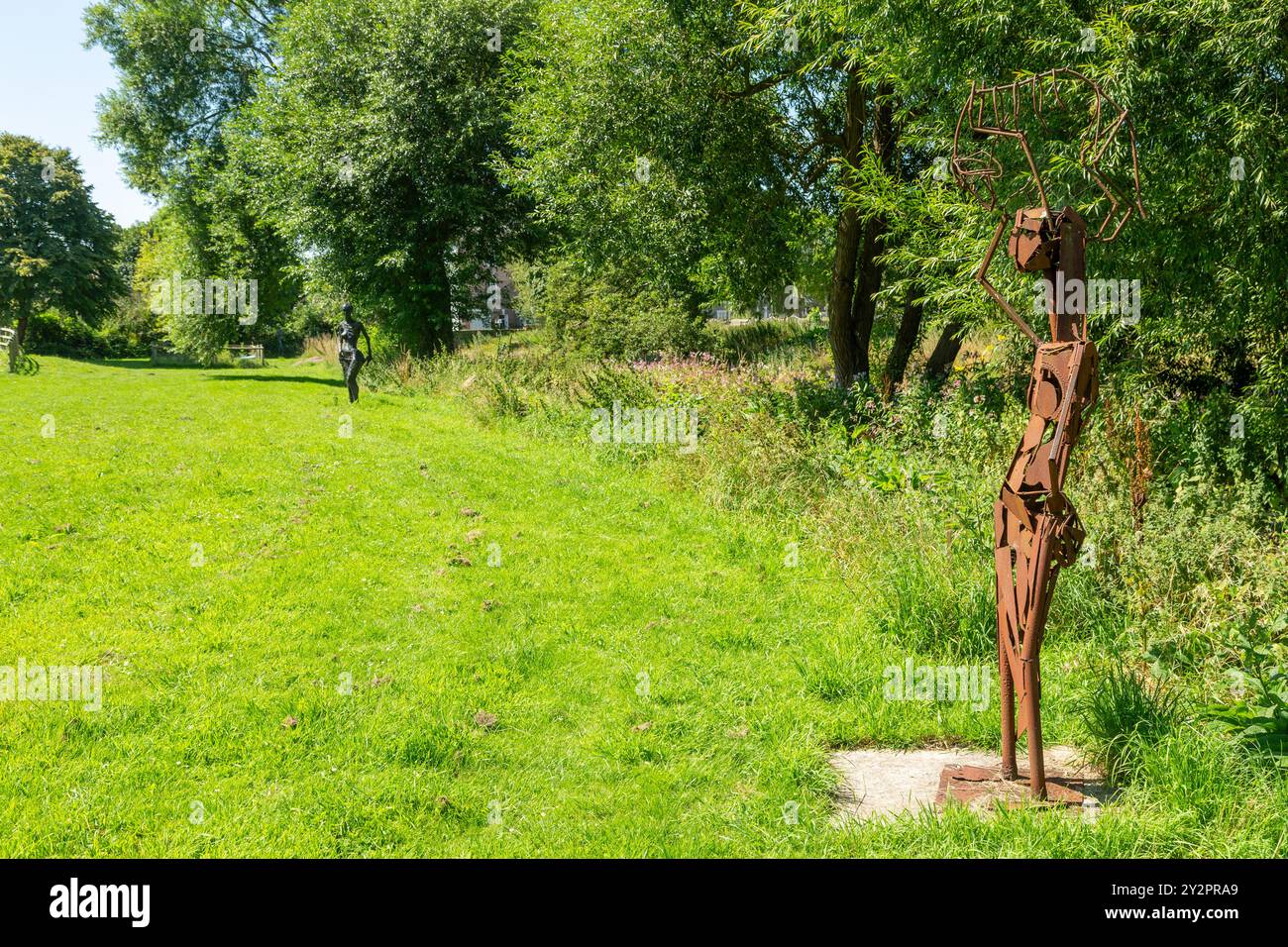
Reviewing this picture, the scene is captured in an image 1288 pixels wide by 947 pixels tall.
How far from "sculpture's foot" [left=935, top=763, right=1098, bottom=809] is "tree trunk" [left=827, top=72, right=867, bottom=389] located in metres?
10.00

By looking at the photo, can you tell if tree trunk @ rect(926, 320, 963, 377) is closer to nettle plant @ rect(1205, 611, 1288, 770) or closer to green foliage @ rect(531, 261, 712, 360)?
green foliage @ rect(531, 261, 712, 360)

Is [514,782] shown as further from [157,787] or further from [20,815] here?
[20,815]

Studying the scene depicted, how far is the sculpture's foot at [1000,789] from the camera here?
4.07 m

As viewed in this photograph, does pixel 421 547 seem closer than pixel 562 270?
Yes

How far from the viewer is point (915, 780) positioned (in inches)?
182

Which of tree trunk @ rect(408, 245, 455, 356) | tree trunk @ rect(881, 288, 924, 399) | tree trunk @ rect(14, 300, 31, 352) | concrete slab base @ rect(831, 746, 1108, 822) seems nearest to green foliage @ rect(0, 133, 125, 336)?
tree trunk @ rect(14, 300, 31, 352)

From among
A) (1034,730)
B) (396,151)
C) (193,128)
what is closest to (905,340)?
(1034,730)

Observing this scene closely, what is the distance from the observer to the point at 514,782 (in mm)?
4719

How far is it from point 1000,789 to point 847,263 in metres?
11.0

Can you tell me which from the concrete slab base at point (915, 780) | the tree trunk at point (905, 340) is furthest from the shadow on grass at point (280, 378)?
the concrete slab base at point (915, 780)

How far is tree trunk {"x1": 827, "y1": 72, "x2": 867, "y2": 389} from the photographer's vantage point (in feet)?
43.7

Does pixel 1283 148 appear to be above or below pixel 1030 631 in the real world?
above
